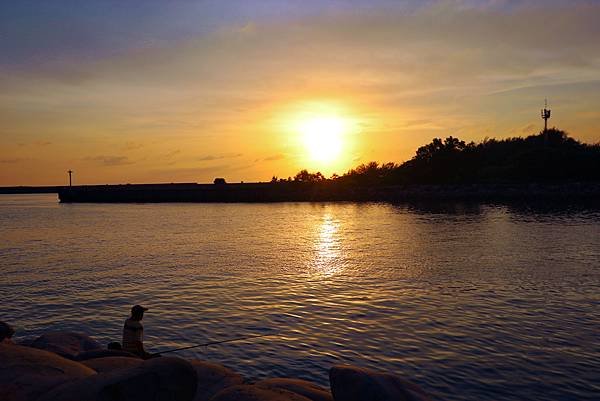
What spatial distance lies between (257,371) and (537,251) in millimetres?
25017

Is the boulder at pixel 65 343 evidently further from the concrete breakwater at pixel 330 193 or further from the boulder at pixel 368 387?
the concrete breakwater at pixel 330 193

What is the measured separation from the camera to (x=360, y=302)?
19297 millimetres

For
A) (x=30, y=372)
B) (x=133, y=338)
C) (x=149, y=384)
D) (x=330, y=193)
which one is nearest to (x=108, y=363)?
(x=30, y=372)

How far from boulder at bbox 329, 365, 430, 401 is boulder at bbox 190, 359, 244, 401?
2389 mm

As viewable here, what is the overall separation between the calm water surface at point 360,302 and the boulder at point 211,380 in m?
2.86

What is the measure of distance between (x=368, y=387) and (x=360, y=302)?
12.7 meters

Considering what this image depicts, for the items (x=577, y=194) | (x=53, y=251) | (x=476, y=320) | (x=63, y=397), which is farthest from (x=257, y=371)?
(x=577, y=194)

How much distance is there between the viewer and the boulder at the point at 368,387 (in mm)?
6656

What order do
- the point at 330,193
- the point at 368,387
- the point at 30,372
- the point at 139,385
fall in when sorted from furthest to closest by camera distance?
the point at 330,193 → the point at 30,372 → the point at 368,387 → the point at 139,385

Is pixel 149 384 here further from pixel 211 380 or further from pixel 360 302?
pixel 360 302

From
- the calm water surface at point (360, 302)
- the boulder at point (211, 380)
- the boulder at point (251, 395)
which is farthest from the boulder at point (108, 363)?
the calm water surface at point (360, 302)

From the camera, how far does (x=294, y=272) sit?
26.7 meters

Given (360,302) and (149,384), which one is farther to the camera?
(360,302)

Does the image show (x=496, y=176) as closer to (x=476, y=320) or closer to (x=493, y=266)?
(x=493, y=266)
